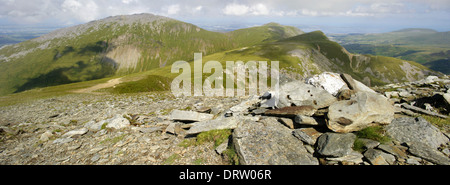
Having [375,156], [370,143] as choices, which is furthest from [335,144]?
[370,143]

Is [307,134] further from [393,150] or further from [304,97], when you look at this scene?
[304,97]

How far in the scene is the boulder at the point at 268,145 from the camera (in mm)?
8102

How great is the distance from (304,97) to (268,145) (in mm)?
6347

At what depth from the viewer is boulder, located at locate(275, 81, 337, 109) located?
1295cm

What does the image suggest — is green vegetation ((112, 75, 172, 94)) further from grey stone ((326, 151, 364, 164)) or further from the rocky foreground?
grey stone ((326, 151, 364, 164))

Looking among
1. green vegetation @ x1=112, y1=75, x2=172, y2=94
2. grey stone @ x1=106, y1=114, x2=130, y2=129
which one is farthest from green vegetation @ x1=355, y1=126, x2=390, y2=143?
green vegetation @ x1=112, y1=75, x2=172, y2=94

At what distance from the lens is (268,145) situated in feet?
30.5

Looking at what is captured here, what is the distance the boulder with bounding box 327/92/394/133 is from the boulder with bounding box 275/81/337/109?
7.92 feet

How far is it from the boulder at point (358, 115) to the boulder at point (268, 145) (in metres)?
2.48

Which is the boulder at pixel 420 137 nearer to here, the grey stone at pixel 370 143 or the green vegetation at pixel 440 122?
the grey stone at pixel 370 143

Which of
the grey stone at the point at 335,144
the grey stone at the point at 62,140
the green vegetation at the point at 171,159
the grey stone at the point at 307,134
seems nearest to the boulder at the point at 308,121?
the grey stone at the point at 307,134
